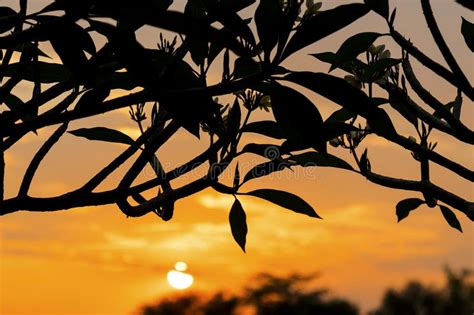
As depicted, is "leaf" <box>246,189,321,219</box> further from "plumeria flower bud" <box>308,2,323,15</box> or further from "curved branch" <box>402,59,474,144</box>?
"plumeria flower bud" <box>308,2,323,15</box>

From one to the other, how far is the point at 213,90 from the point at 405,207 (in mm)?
1986

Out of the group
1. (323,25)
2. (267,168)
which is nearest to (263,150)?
(267,168)

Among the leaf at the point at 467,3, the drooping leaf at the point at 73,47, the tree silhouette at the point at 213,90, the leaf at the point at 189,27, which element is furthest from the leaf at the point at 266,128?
the leaf at the point at 189,27

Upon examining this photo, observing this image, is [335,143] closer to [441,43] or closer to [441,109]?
[441,109]

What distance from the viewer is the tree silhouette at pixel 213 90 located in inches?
82.6

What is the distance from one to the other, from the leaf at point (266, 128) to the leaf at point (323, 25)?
0.84 metres

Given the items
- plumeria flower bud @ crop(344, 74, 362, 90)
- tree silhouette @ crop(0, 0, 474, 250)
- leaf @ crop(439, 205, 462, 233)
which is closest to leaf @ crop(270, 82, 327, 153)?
tree silhouette @ crop(0, 0, 474, 250)

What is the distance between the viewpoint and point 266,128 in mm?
3039

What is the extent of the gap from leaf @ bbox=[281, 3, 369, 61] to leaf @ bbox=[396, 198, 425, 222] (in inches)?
74.1

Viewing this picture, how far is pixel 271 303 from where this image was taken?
36.1 metres

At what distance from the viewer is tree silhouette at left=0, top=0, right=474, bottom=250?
82.6 inches

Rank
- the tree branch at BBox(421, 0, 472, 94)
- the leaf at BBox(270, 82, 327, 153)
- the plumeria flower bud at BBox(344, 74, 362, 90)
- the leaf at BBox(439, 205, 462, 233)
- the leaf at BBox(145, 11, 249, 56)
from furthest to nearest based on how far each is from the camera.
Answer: the leaf at BBox(439, 205, 462, 233)
the plumeria flower bud at BBox(344, 74, 362, 90)
the tree branch at BBox(421, 0, 472, 94)
the leaf at BBox(270, 82, 327, 153)
the leaf at BBox(145, 11, 249, 56)

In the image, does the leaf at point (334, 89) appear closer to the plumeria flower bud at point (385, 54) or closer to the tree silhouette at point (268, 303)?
the plumeria flower bud at point (385, 54)

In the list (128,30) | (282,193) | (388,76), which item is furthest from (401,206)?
(128,30)
